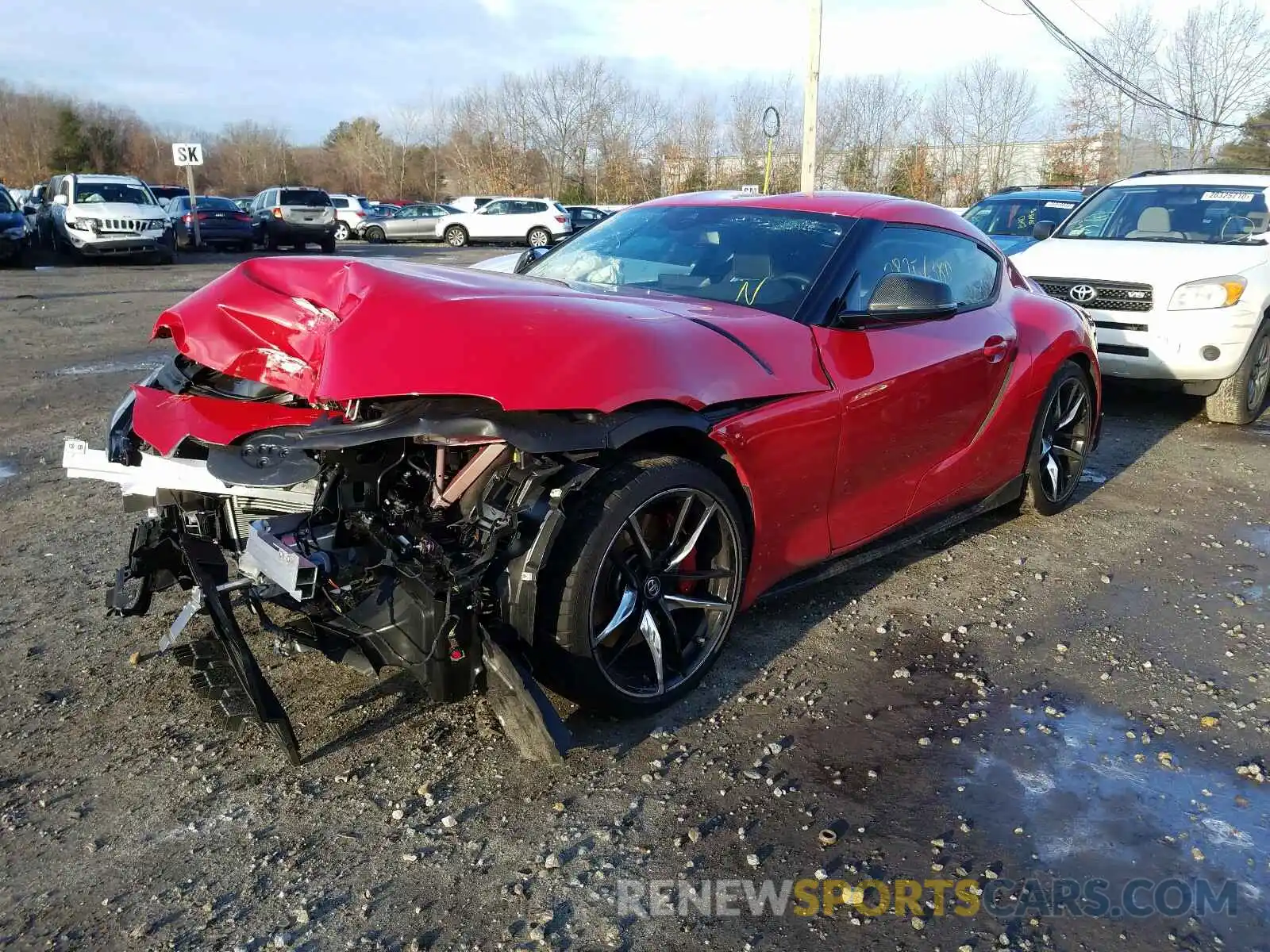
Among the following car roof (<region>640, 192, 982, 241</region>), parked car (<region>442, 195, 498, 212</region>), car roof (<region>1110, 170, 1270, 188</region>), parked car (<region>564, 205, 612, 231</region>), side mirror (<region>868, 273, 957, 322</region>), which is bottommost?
side mirror (<region>868, 273, 957, 322</region>)

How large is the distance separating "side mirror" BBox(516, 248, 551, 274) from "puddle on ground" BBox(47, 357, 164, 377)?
4.76 metres

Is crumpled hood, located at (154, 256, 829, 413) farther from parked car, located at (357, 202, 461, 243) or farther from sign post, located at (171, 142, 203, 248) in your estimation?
parked car, located at (357, 202, 461, 243)

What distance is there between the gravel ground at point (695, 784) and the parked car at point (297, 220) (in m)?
21.3

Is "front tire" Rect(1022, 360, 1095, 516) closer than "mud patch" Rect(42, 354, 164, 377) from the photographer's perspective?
Yes

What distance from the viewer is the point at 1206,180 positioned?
7.90m

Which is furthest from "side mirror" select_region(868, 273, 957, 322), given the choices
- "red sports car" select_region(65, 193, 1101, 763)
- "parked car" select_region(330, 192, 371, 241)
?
"parked car" select_region(330, 192, 371, 241)

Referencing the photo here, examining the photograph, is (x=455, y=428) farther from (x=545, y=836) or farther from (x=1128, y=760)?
(x=1128, y=760)

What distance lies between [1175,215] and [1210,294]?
135 cm

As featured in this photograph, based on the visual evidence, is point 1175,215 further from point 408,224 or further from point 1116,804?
point 408,224

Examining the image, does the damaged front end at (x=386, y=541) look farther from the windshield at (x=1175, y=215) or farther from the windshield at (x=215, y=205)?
the windshield at (x=215, y=205)

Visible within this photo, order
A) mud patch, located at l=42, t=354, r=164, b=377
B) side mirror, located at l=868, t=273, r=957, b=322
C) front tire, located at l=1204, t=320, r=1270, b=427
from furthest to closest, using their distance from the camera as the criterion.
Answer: mud patch, located at l=42, t=354, r=164, b=377 < front tire, located at l=1204, t=320, r=1270, b=427 < side mirror, located at l=868, t=273, r=957, b=322

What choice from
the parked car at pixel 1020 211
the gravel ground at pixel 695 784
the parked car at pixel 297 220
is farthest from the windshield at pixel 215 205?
the gravel ground at pixel 695 784

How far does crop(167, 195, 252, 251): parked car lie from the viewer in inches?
894

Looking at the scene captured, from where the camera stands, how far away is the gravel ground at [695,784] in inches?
83.8
